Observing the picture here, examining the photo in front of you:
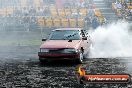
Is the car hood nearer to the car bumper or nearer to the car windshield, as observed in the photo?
the car bumper

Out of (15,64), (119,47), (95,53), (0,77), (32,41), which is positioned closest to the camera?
(0,77)

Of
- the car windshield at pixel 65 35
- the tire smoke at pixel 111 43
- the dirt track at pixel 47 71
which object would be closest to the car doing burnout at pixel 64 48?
the car windshield at pixel 65 35

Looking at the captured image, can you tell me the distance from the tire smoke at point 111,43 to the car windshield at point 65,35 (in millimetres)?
2218

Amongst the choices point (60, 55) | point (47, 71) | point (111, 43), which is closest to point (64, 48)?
point (60, 55)

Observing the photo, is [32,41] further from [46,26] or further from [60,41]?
[60,41]

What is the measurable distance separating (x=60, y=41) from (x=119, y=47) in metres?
6.65

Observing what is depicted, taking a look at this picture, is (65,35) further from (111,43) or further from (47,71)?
(111,43)

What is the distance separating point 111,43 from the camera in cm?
2364

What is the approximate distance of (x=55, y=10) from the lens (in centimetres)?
3666

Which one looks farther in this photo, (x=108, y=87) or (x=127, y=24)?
(x=127, y=24)

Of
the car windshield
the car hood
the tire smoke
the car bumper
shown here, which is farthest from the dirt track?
the tire smoke

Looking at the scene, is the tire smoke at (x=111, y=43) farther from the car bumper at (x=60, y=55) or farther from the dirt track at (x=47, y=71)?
the car bumper at (x=60, y=55)

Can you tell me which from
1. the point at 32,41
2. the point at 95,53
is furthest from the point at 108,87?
the point at 32,41

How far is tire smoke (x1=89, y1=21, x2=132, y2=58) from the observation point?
65.6 ft
